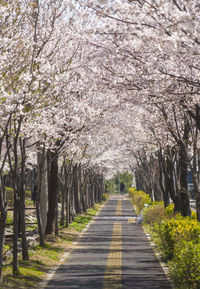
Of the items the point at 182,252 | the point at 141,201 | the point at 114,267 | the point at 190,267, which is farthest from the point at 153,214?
the point at 190,267

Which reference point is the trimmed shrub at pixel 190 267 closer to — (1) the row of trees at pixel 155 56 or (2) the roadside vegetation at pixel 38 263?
(1) the row of trees at pixel 155 56

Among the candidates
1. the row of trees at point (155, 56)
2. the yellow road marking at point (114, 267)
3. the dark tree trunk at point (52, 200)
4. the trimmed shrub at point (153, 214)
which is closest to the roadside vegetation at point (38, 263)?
the dark tree trunk at point (52, 200)

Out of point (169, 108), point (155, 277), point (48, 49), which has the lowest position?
Answer: point (155, 277)

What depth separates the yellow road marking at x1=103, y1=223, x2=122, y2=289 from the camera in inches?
473

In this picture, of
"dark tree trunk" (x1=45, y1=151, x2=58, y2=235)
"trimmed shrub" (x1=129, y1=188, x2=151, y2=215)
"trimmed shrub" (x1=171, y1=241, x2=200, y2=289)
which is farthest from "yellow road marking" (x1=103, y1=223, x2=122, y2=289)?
"trimmed shrub" (x1=129, y1=188, x2=151, y2=215)

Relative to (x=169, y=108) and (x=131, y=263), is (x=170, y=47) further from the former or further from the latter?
(x=169, y=108)

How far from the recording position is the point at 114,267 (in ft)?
47.7

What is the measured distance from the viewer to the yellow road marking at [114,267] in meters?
12.0

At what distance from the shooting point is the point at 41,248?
59.8ft

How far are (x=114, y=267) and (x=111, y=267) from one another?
0.09m

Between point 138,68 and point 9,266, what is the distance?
683 centimetres

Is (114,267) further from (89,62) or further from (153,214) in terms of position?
(153,214)

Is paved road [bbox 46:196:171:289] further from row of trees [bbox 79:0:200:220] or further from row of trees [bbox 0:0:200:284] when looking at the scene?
row of trees [bbox 79:0:200:220]

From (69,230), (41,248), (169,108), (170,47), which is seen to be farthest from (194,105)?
(69,230)
